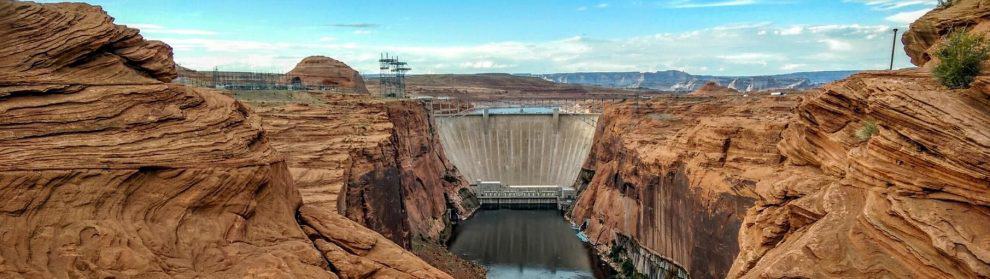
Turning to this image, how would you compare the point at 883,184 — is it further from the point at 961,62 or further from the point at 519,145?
the point at 519,145

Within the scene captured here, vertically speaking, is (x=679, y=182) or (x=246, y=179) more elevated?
(x=246, y=179)

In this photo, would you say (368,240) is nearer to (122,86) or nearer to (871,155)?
(122,86)

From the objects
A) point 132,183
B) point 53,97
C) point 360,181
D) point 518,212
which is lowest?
point 518,212

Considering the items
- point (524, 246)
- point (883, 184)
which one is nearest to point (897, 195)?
point (883, 184)

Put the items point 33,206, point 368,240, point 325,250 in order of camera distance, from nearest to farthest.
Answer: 1. point 33,206
2. point 325,250
3. point 368,240

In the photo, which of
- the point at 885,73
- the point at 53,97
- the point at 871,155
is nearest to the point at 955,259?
the point at 871,155

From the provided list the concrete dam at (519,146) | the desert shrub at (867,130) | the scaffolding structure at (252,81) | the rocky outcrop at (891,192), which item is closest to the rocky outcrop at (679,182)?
the concrete dam at (519,146)
